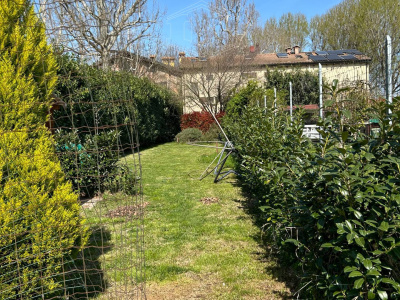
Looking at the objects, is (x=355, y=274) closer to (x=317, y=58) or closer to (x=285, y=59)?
(x=317, y=58)

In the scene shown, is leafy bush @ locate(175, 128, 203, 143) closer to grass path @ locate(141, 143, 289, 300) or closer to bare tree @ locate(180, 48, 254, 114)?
bare tree @ locate(180, 48, 254, 114)

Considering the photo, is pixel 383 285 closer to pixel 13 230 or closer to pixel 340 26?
pixel 13 230

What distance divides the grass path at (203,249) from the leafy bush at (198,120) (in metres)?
14.2

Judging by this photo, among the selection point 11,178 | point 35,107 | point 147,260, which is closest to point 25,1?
point 35,107

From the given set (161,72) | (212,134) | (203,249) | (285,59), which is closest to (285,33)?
(285,59)

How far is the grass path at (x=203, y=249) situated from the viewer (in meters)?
3.43

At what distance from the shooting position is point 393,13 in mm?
26328

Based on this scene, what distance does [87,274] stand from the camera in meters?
3.28

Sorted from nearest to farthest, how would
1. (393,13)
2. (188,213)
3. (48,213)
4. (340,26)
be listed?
(48,213) < (188,213) < (393,13) < (340,26)

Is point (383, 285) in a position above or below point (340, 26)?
below

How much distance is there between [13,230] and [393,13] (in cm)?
3188

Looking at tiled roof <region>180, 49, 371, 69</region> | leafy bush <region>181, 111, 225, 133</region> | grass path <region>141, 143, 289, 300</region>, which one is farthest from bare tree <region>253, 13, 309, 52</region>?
grass path <region>141, 143, 289, 300</region>

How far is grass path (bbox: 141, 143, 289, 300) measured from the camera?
3.43 meters

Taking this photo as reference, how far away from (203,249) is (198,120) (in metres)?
18.7
